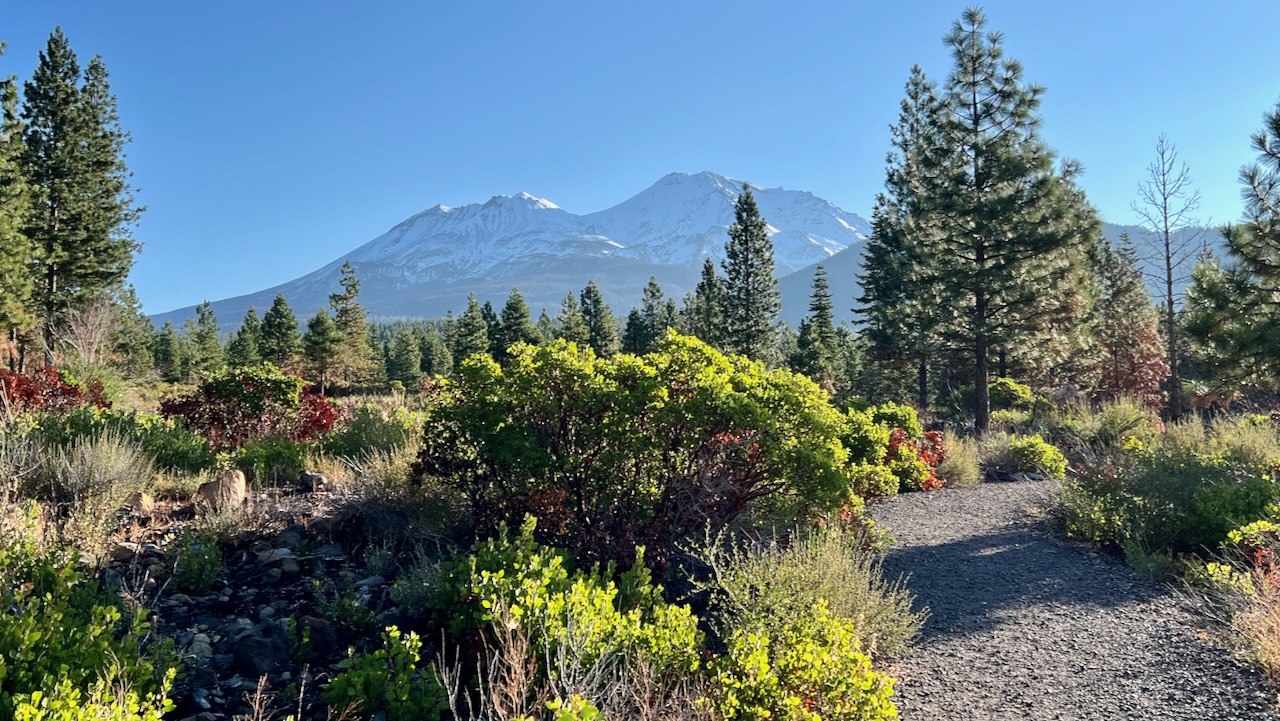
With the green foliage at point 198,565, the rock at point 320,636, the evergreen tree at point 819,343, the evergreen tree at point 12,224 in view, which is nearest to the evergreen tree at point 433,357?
the evergreen tree at point 819,343

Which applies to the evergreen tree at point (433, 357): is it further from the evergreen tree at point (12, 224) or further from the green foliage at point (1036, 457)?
the green foliage at point (1036, 457)

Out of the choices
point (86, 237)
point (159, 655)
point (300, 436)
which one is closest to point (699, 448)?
point (159, 655)

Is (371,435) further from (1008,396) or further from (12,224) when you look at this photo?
(1008,396)

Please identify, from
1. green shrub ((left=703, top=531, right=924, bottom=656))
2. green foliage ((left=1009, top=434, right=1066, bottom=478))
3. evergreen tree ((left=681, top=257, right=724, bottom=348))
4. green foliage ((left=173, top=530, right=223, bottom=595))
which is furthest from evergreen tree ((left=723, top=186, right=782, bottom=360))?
green foliage ((left=173, top=530, right=223, bottom=595))

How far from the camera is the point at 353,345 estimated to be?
128ft

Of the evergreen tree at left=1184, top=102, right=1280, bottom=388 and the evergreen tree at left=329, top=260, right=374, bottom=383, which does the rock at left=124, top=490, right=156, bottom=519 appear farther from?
the evergreen tree at left=329, top=260, right=374, bottom=383

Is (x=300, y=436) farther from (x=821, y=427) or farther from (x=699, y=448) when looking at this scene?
(x=821, y=427)

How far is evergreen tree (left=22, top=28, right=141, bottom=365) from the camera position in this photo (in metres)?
20.7

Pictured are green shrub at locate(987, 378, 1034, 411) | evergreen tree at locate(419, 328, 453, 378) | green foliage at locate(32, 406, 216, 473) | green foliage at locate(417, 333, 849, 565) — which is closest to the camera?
green foliage at locate(417, 333, 849, 565)

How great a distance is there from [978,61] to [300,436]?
49.0 ft

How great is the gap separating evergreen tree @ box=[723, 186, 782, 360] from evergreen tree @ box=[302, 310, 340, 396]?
21161mm

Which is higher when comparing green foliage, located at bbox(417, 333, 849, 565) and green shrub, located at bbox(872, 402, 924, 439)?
green foliage, located at bbox(417, 333, 849, 565)

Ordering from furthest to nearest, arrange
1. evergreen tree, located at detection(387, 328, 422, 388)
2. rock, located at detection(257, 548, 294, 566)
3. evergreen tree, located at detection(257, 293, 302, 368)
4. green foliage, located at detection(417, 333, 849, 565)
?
evergreen tree, located at detection(387, 328, 422, 388) → evergreen tree, located at detection(257, 293, 302, 368) → rock, located at detection(257, 548, 294, 566) → green foliage, located at detection(417, 333, 849, 565)

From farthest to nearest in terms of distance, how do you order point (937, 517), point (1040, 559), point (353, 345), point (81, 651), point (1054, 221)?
point (353, 345) < point (1054, 221) < point (937, 517) < point (1040, 559) < point (81, 651)
